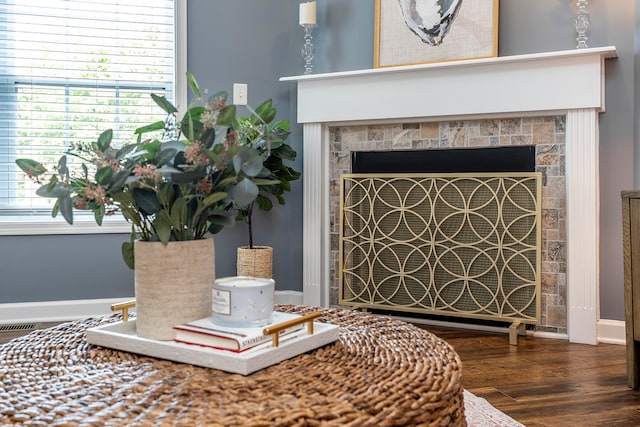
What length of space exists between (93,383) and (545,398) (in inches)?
62.5

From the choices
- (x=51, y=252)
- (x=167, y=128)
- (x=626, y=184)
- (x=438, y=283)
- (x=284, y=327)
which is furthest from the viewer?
(x=51, y=252)

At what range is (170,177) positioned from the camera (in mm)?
1111

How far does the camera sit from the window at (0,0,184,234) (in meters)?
3.26

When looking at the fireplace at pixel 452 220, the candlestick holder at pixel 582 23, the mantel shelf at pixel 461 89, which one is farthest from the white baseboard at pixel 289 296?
the candlestick holder at pixel 582 23

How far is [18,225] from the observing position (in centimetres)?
320

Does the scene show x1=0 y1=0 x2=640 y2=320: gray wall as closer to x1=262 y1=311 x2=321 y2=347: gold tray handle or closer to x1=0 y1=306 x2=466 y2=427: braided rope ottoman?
x1=0 y1=306 x2=466 y2=427: braided rope ottoman

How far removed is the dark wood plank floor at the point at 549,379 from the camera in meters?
1.86

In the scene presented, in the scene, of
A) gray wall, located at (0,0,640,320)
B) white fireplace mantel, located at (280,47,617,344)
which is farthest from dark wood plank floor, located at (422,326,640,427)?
gray wall, located at (0,0,640,320)

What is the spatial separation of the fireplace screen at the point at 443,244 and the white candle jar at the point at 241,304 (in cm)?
200

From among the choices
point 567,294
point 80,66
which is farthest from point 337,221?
point 80,66

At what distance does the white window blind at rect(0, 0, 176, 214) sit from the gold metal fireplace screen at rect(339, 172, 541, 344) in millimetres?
1333

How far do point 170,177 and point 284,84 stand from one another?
257cm

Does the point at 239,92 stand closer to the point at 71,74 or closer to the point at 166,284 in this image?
the point at 71,74

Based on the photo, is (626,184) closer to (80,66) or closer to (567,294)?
(567,294)
